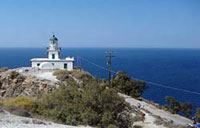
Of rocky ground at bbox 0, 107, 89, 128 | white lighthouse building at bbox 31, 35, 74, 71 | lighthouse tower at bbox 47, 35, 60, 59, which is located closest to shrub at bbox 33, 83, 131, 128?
rocky ground at bbox 0, 107, 89, 128

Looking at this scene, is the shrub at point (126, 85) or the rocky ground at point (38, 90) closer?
the rocky ground at point (38, 90)

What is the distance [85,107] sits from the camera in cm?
1734

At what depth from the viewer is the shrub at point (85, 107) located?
16641 millimetres

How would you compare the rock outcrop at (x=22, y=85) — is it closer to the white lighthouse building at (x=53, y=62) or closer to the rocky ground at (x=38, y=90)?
the rocky ground at (x=38, y=90)

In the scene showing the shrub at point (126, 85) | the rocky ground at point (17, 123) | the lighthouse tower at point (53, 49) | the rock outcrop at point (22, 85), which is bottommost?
the shrub at point (126, 85)

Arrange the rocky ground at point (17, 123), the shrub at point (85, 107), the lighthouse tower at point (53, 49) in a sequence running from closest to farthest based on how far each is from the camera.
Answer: the rocky ground at point (17, 123), the shrub at point (85, 107), the lighthouse tower at point (53, 49)

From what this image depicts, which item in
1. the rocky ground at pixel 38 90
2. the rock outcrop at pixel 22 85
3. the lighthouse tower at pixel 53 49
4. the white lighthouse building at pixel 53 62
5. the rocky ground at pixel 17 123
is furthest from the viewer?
the lighthouse tower at pixel 53 49

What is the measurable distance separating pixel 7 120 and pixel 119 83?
94.4 ft

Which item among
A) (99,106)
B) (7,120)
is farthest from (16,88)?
(7,120)

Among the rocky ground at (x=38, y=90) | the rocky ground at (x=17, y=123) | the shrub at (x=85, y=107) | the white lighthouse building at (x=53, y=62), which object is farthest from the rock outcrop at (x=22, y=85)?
the rocky ground at (x=17, y=123)

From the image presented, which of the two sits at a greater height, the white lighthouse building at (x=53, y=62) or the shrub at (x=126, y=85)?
the white lighthouse building at (x=53, y=62)

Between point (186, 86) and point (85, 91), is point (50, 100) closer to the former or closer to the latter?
point (85, 91)

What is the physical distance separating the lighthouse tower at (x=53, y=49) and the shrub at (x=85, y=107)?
27.5 metres

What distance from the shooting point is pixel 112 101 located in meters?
18.1
